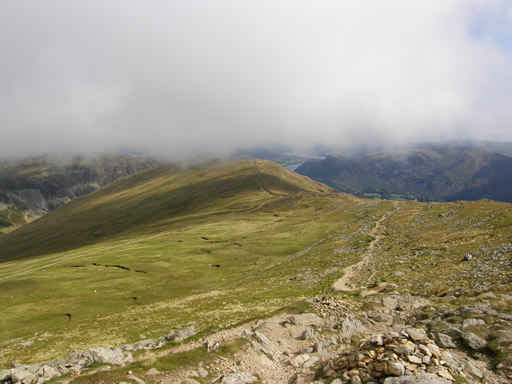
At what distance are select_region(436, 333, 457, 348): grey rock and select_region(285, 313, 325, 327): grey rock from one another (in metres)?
9.69

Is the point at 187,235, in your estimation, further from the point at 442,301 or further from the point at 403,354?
the point at 403,354

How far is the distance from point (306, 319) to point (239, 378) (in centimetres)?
1095

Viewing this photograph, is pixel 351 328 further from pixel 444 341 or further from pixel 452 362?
pixel 452 362

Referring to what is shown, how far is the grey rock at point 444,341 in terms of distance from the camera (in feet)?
72.1

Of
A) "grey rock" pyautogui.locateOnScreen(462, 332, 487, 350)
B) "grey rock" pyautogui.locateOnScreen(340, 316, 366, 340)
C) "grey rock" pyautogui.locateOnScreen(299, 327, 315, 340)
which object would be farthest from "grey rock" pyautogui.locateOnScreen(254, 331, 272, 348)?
"grey rock" pyautogui.locateOnScreen(462, 332, 487, 350)

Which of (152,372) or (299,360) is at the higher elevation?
(152,372)

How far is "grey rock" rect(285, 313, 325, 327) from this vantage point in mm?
28727

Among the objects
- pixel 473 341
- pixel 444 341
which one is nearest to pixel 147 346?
pixel 444 341

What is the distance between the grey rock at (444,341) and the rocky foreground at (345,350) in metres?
0.08

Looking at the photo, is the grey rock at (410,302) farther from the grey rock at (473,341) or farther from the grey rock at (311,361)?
the grey rock at (311,361)

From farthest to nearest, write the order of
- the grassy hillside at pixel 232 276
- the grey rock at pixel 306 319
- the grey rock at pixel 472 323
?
the grassy hillside at pixel 232 276 < the grey rock at pixel 306 319 < the grey rock at pixel 472 323

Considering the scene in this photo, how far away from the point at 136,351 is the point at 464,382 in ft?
82.5

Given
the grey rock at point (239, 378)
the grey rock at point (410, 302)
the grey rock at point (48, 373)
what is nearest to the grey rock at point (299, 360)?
the grey rock at point (239, 378)

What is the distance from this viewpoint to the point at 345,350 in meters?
22.0
